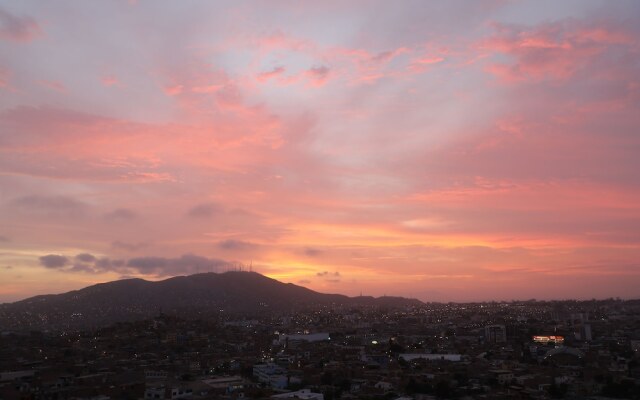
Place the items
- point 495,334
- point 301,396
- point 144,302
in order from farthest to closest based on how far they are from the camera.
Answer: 1. point 144,302
2. point 495,334
3. point 301,396

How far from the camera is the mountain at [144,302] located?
412 ft

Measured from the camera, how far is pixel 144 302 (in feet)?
517

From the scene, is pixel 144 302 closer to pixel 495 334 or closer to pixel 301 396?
pixel 495 334

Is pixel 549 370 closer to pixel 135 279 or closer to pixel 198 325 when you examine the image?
pixel 198 325

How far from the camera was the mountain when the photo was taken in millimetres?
125625

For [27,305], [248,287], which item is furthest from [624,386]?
[248,287]

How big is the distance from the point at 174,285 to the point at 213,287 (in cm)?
1292

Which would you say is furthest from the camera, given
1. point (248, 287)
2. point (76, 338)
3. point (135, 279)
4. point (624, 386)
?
point (248, 287)

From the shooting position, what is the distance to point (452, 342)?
65875mm

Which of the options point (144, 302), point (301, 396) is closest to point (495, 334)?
point (301, 396)

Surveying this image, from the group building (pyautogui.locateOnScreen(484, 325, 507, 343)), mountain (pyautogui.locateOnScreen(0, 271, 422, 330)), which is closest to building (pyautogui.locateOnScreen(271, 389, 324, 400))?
building (pyautogui.locateOnScreen(484, 325, 507, 343))

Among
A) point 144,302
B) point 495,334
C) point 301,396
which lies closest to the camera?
point 301,396

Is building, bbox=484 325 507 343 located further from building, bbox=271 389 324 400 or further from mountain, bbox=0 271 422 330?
mountain, bbox=0 271 422 330

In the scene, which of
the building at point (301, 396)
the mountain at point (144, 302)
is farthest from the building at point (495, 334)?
the mountain at point (144, 302)
